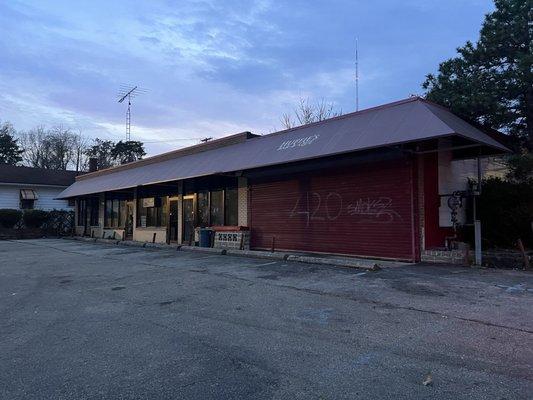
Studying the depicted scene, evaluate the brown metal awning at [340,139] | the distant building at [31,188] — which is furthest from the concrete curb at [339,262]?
the distant building at [31,188]

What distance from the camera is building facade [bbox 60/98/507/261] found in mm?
13047

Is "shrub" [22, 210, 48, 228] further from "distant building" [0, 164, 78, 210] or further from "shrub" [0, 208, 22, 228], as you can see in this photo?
"distant building" [0, 164, 78, 210]

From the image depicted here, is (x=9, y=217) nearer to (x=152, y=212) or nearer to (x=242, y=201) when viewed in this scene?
(x=152, y=212)

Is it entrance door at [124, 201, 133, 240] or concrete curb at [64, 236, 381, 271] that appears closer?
concrete curb at [64, 236, 381, 271]

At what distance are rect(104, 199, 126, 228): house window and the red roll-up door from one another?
14.3m

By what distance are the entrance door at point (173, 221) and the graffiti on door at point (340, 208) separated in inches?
354

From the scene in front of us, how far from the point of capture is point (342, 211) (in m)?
15.1

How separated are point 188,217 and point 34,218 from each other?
61.7 ft

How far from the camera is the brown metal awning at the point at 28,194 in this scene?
124 ft

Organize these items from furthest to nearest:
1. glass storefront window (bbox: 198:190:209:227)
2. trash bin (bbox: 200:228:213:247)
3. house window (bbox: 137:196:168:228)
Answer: house window (bbox: 137:196:168:228), glass storefront window (bbox: 198:190:209:227), trash bin (bbox: 200:228:213:247)

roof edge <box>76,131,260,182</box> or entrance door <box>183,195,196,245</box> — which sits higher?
roof edge <box>76,131,260,182</box>

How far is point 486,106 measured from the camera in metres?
15.4

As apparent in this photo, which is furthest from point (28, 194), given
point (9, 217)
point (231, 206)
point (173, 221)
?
point (231, 206)

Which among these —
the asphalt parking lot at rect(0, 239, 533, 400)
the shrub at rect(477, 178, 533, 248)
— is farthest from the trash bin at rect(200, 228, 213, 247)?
the shrub at rect(477, 178, 533, 248)
